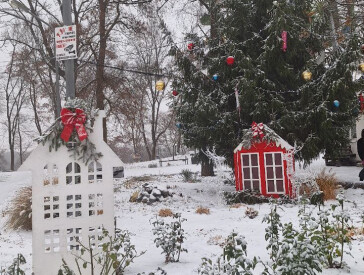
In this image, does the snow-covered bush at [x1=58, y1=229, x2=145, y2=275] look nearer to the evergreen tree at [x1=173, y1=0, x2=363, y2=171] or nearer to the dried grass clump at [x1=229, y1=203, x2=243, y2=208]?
the dried grass clump at [x1=229, y1=203, x2=243, y2=208]

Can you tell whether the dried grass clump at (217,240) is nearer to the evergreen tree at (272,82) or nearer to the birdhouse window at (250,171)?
the birdhouse window at (250,171)

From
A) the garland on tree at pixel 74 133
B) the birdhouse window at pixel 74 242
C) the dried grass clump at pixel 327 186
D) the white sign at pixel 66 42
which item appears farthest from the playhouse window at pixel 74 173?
the dried grass clump at pixel 327 186

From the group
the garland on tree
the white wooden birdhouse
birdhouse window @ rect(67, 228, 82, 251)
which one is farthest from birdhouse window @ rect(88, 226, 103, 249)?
the garland on tree

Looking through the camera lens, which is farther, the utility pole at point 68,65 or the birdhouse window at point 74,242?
the utility pole at point 68,65

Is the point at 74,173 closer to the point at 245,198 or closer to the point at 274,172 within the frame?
the point at 245,198

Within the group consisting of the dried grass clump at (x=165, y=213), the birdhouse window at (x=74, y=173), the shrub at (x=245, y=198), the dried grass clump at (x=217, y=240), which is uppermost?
the birdhouse window at (x=74, y=173)

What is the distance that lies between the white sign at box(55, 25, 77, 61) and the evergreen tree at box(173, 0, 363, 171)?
3808mm

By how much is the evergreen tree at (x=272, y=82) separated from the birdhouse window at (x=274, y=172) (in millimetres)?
761

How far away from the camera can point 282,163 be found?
26.6 ft

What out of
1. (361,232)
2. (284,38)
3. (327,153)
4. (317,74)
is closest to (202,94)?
(284,38)

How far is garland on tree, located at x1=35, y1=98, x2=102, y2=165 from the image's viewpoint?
3.54 m

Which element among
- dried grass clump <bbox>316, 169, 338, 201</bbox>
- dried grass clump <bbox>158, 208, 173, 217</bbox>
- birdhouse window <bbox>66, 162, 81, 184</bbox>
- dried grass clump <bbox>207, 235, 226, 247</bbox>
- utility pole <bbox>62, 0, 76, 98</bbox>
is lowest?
dried grass clump <bbox>207, 235, 226, 247</bbox>

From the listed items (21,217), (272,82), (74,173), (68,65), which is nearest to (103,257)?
(74,173)

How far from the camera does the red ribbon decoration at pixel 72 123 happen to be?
139 inches
